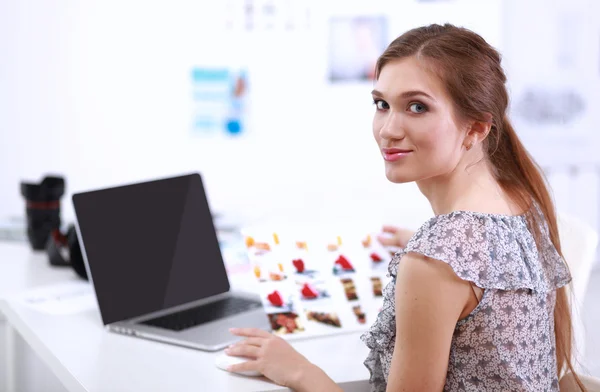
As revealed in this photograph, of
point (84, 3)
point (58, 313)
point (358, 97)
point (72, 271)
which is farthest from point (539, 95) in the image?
point (58, 313)

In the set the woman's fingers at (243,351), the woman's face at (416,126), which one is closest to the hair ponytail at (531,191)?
the woman's face at (416,126)

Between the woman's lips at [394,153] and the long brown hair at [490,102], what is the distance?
0.10 metres

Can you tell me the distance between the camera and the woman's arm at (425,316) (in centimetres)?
124

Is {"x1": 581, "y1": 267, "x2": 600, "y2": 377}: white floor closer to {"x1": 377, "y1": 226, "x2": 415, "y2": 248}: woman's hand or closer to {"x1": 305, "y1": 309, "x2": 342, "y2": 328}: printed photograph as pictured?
{"x1": 377, "y1": 226, "x2": 415, "y2": 248}: woman's hand

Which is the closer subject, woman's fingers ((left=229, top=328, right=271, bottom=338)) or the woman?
the woman

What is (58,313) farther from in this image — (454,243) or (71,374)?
(454,243)

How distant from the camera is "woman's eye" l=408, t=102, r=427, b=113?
1.34 m

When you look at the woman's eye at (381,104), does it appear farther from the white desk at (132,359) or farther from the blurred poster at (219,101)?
the blurred poster at (219,101)

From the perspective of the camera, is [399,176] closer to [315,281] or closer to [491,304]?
[491,304]

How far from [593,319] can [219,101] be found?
2.21 m

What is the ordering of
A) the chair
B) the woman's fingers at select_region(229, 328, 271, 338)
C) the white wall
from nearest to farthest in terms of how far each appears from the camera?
the woman's fingers at select_region(229, 328, 271, 338)
the chair
the white wall

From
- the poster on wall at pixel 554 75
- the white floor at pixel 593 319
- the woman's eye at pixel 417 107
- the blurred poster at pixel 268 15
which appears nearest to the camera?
the woman's eye at pixel 417 107

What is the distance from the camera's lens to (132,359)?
1564 millimetres

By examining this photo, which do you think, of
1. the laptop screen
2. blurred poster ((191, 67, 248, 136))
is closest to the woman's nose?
the laptop screen
